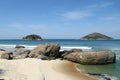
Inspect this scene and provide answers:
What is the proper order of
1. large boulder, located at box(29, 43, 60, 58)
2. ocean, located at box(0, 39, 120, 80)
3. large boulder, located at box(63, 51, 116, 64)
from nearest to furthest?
ocean, located at box(0, 39, 120, 80) < large boulder, located at box(63, 51, 116, 64) < large boulder, located at box(29, 43, 60, 58)

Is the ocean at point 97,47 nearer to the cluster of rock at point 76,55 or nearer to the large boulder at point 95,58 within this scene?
the large boulder at point 95,58

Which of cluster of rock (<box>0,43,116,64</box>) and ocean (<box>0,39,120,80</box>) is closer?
ocean (<box>0,39,120,80</box>)

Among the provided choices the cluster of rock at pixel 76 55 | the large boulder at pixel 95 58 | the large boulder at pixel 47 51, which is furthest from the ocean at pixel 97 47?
the large boulder at pixel 47 51

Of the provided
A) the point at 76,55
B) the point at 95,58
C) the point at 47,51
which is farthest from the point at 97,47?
the point at 95,58

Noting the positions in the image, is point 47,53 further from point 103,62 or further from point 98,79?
point 98,79

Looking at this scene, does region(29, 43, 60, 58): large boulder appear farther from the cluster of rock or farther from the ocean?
the ocean

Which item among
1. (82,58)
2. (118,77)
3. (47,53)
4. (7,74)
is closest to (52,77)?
(7,74)

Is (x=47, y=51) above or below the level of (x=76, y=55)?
above

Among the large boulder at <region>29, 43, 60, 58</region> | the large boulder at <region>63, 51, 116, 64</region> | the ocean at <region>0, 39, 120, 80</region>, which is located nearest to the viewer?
the ocean at <region>0, 39, 120, 80</region>

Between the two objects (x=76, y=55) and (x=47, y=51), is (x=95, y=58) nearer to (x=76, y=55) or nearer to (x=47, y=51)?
(x=76, y=55)

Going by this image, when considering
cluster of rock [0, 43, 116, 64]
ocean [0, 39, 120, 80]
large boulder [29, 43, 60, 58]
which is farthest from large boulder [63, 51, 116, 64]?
large boulder [29, 43, 60, 58]

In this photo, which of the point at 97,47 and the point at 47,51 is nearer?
the point at 47,51

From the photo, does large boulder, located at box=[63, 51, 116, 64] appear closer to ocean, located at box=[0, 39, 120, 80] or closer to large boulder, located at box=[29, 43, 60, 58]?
ocean, located at box=[0, 39, 120, 80]

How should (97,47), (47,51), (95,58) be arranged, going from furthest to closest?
(97,47) → (47,51) → (95,58)
